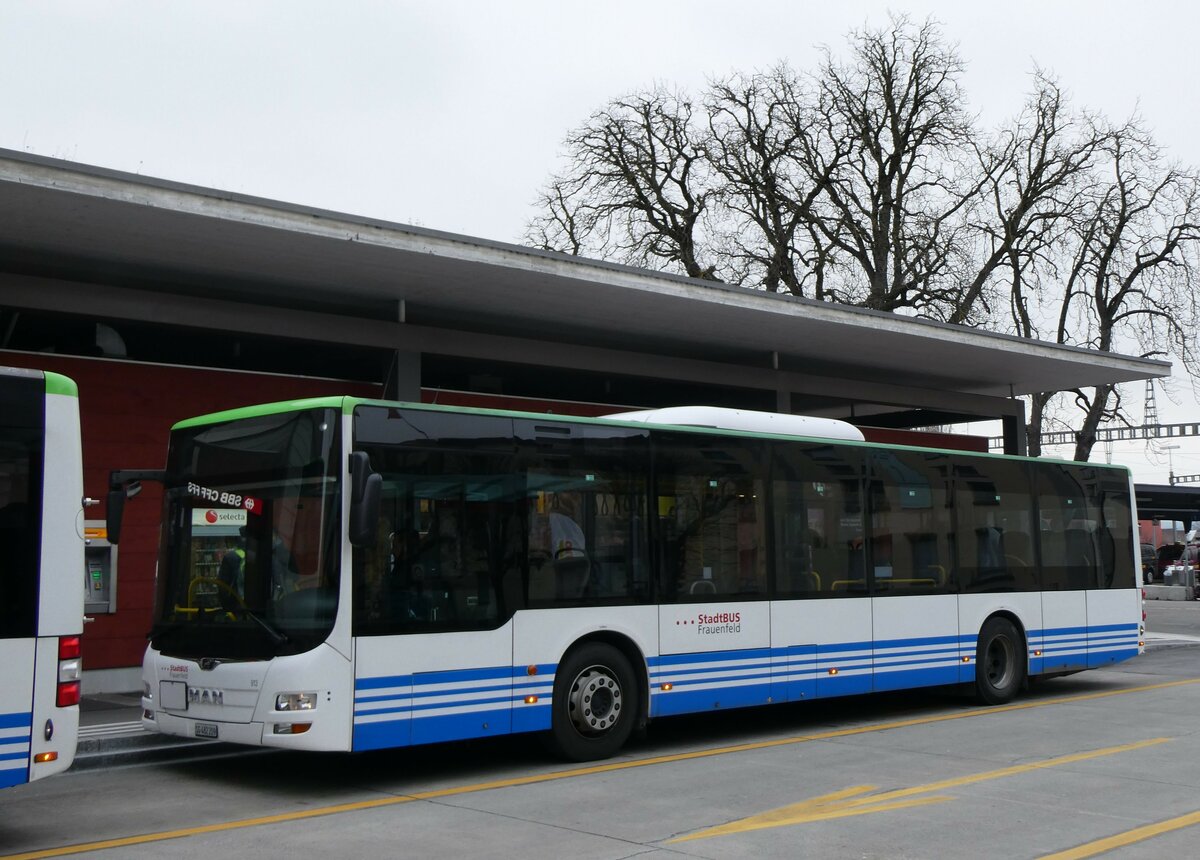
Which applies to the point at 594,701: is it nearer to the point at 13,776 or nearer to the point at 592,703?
the point at 592,703

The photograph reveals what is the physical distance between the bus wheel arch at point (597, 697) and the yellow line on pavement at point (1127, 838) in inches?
169

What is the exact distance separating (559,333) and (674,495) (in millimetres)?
7675

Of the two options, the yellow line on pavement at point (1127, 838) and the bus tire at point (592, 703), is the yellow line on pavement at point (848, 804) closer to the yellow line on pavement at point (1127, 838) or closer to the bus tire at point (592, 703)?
the yellow line on pavement at point (1127, 838)

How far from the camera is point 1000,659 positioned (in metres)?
14.7

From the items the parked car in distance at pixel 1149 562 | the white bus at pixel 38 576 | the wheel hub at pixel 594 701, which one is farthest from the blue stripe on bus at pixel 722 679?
the parked car in distance at pixel 1149 562

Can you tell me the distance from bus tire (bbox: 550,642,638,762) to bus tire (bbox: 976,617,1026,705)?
5.33 m

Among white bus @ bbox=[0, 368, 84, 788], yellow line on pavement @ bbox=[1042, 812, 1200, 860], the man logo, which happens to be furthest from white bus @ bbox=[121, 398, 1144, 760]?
yellow line on pavement @ bbox=[1042, 812, 1200, 860]

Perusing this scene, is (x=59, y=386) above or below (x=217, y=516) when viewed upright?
above

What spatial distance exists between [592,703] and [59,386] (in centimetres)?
501

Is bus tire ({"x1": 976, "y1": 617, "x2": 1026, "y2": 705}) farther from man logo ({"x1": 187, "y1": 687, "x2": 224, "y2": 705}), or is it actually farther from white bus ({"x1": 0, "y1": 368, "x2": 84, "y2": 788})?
white bus ({"x1": 0, "y1": 368, "x2": 84, "y2": 788})

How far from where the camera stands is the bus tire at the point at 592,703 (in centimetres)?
1030

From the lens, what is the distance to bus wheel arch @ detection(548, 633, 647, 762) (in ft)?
33.8

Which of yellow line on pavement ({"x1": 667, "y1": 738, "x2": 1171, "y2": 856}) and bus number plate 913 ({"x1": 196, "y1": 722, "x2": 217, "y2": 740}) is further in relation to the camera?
bus number plate 913 ({"x1": 196, "y1": 722, "x2": 217, "y2": 740})

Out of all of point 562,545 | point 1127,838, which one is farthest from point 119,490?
point 1127,838
